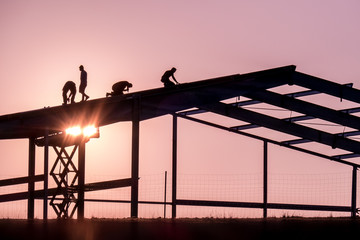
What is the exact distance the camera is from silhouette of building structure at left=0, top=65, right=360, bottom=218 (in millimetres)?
26391

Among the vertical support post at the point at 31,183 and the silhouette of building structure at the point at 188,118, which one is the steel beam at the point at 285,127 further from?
the vertical support post at the point at 31,183

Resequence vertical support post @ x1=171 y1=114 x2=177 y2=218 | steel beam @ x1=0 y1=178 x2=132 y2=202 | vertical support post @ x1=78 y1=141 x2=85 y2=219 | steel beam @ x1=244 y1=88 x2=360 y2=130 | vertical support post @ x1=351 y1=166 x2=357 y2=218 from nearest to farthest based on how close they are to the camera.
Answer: steel beam @ x1=0 y1=178 x2=132 y2=202 < vertical support post @ x1=78 y1=141 x2=85 y2=219 < steel beam @ x1=244 y1=88 x2=360 y2=130 < vertical support post @ x1=171 y1=114 x2=177 y2=218 < vertical support post @ x1=351 y1=166 x2=357 y2=218

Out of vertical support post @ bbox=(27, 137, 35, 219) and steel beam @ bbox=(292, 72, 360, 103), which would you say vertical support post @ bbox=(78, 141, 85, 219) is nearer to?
vertical support post @ bbox=(27, 137, 35, 219)

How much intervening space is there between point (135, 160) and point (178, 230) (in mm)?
7202

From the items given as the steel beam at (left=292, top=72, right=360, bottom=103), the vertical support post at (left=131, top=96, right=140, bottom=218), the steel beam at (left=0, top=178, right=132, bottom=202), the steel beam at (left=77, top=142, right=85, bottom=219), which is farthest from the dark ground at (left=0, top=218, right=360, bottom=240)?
the steel beam at (left=77, top=142, right=85, bottom=219)

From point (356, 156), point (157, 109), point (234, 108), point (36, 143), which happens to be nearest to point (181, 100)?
point (157, 109)

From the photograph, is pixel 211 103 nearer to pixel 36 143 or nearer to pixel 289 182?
pixel 36 143

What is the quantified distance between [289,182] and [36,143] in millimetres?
11290

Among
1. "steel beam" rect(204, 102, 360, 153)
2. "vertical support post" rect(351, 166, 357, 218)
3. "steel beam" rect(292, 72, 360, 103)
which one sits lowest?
"vertical support post" rect(351, 166, 357, 218)

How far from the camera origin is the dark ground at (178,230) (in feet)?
57.4

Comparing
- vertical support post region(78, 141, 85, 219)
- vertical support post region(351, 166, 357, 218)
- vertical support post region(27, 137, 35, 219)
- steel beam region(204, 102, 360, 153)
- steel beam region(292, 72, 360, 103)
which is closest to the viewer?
steel beam region(292, 72, 360, 103)

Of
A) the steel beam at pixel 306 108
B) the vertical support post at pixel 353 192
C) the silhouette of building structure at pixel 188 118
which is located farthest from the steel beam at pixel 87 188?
the vertical support post at pixel 353 192

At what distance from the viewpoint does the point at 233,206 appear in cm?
3228

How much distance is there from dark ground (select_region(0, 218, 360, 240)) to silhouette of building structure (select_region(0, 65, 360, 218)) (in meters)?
5.06
